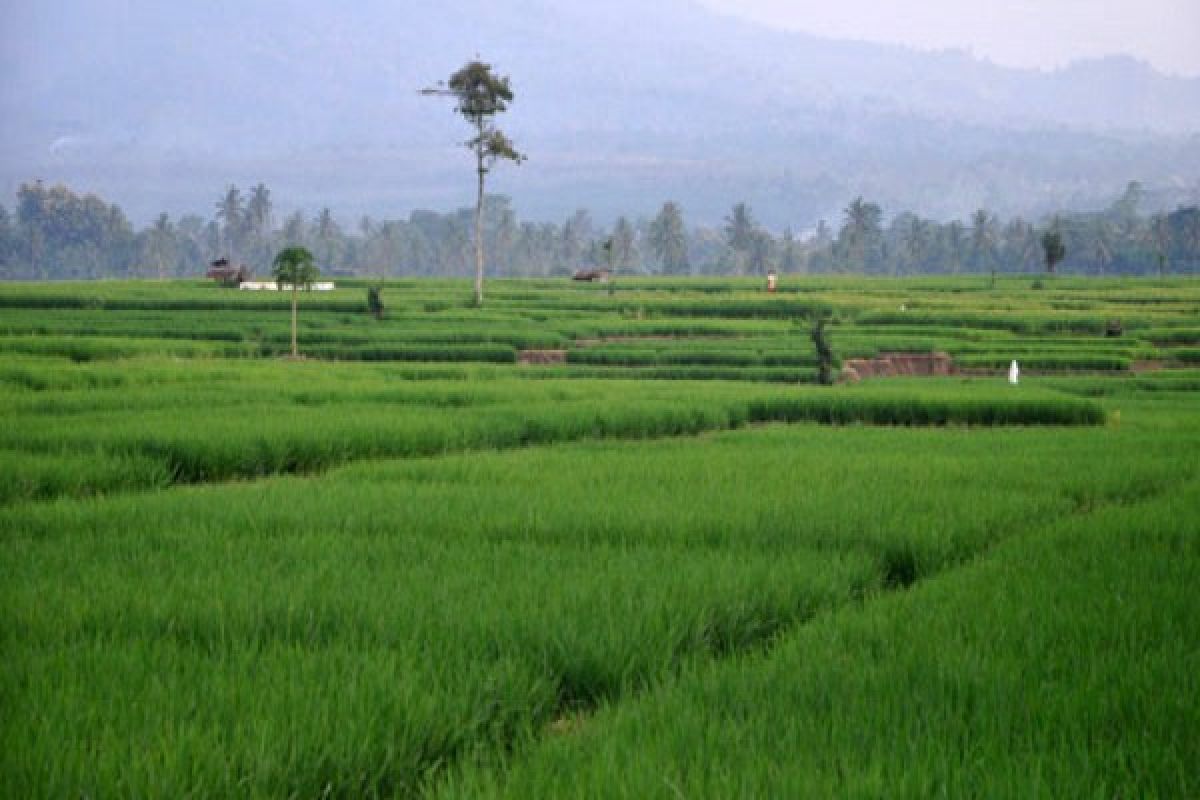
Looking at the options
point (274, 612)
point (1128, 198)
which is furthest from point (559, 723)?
point (1128, 198)

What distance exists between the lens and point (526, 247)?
463ft

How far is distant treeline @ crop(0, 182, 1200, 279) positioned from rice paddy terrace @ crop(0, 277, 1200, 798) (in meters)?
104

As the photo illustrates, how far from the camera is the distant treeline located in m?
123

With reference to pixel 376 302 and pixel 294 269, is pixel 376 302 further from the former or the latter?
pixel 294 269

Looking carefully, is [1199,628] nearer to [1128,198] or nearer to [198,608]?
[198,608]

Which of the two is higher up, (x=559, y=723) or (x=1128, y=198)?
(x=1128, y=198)

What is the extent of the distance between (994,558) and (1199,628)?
1836mm

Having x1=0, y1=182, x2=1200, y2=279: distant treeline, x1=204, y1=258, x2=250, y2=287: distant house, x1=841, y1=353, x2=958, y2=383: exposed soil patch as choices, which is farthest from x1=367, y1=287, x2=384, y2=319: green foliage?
x1=0, y1=182, x2=1200, y2=279: distant treeline

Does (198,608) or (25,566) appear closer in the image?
(198,608)

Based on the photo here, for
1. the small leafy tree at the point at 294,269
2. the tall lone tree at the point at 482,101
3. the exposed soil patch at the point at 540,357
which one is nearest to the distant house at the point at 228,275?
the tall lone tree at the point at 482,101

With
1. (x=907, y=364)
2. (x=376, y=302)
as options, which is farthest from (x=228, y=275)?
(x=907, y=364)

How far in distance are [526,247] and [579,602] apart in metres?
137

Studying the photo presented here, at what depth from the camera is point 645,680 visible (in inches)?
191

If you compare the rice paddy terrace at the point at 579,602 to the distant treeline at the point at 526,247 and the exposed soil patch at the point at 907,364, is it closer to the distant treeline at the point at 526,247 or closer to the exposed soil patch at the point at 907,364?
the exposed soil patch at the point at 907,364
